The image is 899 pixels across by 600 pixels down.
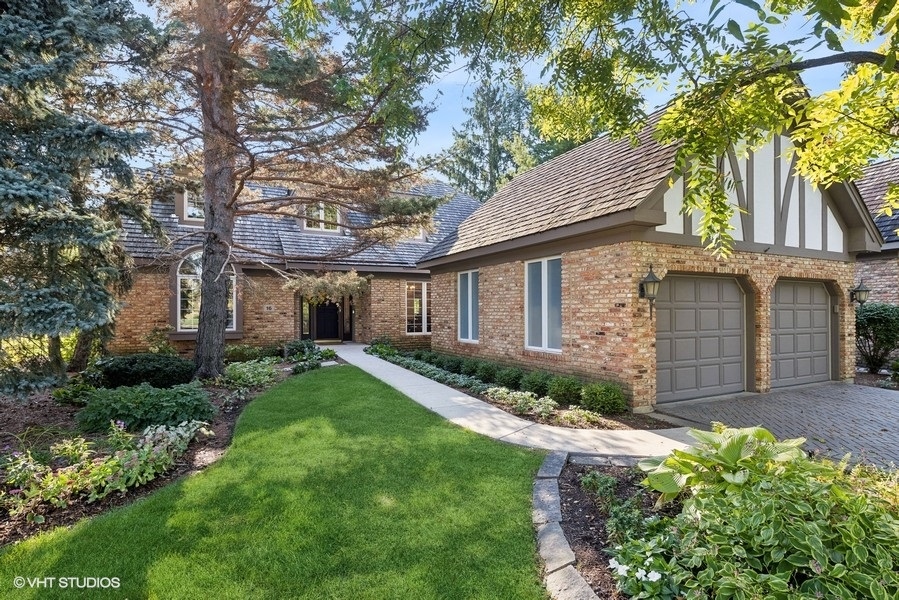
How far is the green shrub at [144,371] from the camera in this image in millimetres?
8289

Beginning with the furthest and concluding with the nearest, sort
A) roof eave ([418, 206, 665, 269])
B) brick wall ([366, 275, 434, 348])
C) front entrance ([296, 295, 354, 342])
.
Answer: front entrance ([296, 295, 354, 342]), brick wall ([366, 275, 434, 348]), roof eave ([418, 206, 665, 269])

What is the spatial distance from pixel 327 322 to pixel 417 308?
4.24 m

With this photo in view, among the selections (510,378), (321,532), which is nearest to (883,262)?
(510,378)

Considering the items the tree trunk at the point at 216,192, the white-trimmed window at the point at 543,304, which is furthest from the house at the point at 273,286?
the white-trimmed window at the point at 543,304

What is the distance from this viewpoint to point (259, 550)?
3166mm

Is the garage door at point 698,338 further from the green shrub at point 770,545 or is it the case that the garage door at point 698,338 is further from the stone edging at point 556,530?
the green shrub at point 770,545

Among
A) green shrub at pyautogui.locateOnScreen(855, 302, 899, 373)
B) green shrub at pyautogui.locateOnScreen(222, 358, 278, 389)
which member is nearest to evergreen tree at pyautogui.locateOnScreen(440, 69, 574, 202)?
green shrub at pyautogui.locateOnScreen(855, 302, 899, 373)

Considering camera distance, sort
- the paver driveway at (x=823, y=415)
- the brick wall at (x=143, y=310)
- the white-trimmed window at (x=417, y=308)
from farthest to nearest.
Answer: the white-trimmed window at (x=417, y=308), the brick wall at (x=143, y=310), the paver driveway at (x=823, y=415)

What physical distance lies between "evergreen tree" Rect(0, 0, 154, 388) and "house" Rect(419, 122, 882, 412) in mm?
6965

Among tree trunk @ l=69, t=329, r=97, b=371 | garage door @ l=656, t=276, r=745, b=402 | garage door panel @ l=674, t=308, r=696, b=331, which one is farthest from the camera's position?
tree trunk @ l=69, t=329, r=97, b=371

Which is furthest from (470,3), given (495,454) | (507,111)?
(507,111)

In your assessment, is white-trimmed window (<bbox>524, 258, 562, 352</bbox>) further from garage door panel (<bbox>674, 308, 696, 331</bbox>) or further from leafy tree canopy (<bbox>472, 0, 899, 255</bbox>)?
leafy tree canopy (<bbox>472, 0, 899, 255</bbox>)

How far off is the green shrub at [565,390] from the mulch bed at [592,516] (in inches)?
112

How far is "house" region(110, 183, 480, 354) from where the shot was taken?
1286cm
